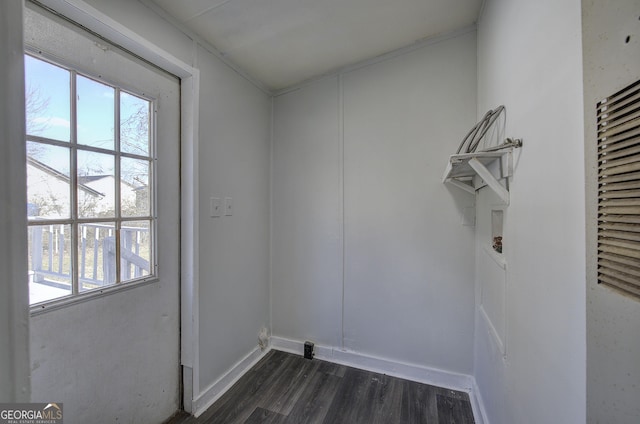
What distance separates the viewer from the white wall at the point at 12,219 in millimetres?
293

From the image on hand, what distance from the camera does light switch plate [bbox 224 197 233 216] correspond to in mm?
1671

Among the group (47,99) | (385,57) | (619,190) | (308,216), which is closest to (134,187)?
(47,99)

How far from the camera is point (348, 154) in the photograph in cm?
194

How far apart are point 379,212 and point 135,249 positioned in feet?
5.11

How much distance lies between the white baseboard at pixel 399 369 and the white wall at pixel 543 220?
51 centimetres

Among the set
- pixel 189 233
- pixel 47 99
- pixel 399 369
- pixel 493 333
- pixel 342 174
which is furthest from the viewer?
pixel 342 174

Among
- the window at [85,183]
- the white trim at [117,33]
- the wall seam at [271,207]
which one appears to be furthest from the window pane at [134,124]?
the wall seam at [271,207]

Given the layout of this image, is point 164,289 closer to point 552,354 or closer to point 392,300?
point 392,300

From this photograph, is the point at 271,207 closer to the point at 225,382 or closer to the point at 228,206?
the point at 228,206

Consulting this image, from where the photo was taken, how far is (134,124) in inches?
48.2

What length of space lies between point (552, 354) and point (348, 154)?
1.59 meters

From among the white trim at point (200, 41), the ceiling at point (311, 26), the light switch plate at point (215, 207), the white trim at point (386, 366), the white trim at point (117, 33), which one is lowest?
the white trim at point (386, 366)

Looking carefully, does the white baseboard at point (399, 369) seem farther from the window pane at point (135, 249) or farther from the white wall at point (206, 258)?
the window pane at point (135, 249)

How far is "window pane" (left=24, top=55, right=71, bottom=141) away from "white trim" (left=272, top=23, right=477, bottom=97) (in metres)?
1.47
